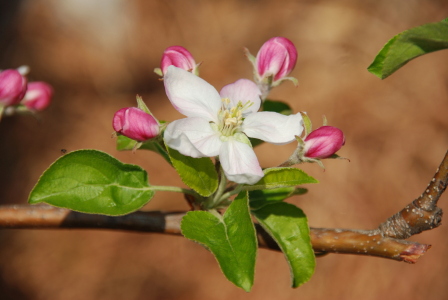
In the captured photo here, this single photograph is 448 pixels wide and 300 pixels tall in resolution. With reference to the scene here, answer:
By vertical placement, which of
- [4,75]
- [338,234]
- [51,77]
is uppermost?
[4,75]

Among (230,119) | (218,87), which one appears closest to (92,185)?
(230,119)

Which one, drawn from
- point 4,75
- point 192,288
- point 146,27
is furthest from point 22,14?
point 4,75

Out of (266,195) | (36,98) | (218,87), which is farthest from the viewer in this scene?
(218,87)

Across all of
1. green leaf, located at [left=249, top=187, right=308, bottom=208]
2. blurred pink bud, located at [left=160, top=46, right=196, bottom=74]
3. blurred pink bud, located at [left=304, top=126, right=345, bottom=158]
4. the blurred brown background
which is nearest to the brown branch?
green leaf, located at [left=249, top=187, right=308, bottom=208]

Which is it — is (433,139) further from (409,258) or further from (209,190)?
(209,190)

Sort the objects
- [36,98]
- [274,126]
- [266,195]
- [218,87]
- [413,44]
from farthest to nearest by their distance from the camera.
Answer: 1. [218,87]
2. [36,98]
3. [266,195]
4. [274,126]
5. [413,44]

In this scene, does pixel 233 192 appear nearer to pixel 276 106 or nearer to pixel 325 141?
pixel 325 141

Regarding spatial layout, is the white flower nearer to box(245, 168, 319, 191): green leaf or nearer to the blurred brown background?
box(245, 168, 319, 191): green leaf
